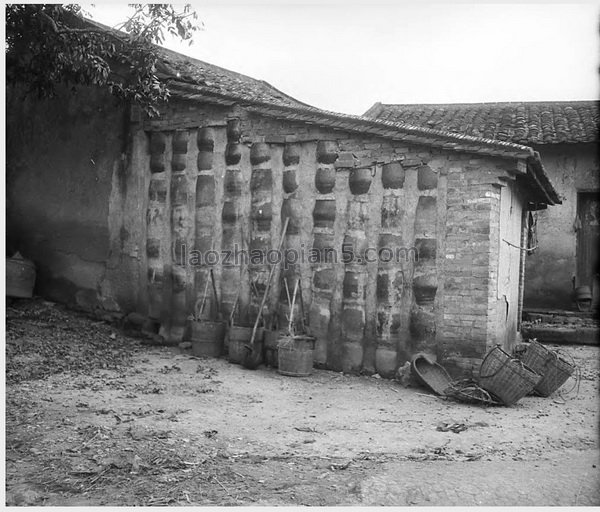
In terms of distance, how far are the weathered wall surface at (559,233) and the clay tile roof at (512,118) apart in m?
0.40

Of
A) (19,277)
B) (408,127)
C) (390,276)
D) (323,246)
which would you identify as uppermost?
(408,127)

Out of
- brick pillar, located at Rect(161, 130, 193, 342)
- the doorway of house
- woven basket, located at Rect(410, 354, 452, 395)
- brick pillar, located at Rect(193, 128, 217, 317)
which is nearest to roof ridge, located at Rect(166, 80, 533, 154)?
brick pillar, located at Rect(193, 128, 217, 317)

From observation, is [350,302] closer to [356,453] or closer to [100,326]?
[356,453]

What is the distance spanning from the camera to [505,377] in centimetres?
641

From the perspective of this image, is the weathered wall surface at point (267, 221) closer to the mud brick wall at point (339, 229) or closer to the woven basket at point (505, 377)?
the mud brick wall at point (339, 229)

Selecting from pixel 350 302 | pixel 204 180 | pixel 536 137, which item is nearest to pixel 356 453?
pixel 350 302

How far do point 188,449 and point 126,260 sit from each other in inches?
201

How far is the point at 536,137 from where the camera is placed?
1267 cm

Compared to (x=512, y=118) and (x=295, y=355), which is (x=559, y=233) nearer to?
(x=512, y=118)

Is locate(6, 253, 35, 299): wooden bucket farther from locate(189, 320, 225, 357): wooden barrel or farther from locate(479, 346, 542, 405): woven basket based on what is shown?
locate(479, 346, 542, 405): woven basket

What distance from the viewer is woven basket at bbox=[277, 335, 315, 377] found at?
741 centimetres

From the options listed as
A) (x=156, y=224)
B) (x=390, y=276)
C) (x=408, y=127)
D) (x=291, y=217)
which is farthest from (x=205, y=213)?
(x=408, y=127)

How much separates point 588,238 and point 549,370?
22.6 feet

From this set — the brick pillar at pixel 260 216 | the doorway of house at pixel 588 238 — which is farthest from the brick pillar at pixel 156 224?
the doorway of house at pixel 588 238
